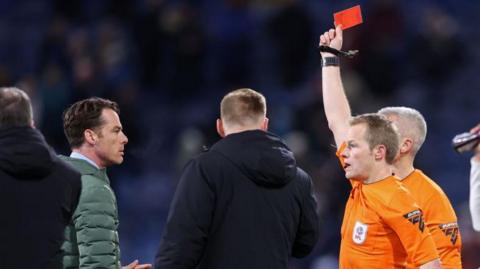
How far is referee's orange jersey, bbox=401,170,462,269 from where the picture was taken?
4984 millimetres

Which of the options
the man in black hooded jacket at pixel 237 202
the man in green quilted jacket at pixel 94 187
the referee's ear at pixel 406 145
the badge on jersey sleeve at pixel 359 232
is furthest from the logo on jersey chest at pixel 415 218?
the man in green quilted jacket at pixel 94 187

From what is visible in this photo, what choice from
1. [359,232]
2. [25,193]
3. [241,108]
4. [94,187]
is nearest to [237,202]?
[241,108]

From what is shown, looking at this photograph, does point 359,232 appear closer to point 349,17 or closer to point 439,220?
point 439,220

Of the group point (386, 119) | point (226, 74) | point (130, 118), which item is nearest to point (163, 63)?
point (226, 74)

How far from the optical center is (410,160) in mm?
5152

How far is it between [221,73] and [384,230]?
803 centimetres

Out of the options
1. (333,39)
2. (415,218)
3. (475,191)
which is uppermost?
(333,39)

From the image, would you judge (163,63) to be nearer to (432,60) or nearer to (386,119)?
(432,60)

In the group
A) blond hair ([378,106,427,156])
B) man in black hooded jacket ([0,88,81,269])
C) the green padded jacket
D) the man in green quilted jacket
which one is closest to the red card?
blond hair ([378,106,427,156])

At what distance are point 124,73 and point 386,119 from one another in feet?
27.6

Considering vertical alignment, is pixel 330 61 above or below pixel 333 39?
below

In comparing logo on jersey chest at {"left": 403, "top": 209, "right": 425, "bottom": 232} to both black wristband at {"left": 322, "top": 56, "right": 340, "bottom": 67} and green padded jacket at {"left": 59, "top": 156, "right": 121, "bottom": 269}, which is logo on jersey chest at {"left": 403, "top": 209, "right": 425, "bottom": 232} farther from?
green padded jacket at {"left": 59, "top": 156, "right": 121, "bottom": 269}

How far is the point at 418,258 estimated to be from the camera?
4.42 meters

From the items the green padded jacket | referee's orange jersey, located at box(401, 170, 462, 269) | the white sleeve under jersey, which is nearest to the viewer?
the green padded jacket
